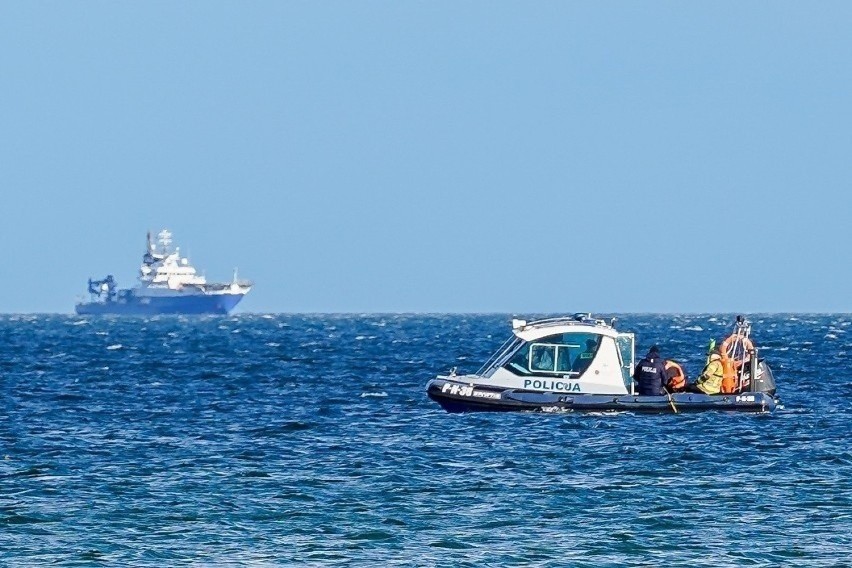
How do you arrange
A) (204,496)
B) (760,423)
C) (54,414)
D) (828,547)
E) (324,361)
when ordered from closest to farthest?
(828,547) < (204,496) < (760,423) < (54,414) < (324,361)

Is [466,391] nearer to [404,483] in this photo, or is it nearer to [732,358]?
[732,358]

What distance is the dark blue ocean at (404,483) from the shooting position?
771 inches

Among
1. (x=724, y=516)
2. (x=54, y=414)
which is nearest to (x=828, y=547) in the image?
(x=724, y=516)

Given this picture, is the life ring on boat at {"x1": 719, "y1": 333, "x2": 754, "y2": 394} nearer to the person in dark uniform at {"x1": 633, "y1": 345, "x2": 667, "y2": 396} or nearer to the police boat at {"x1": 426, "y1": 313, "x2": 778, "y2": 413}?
the police boat at {"x1": 426, "y1": 313, "x2": 778, "y2": 413}

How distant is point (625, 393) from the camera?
36000mm

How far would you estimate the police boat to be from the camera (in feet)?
117

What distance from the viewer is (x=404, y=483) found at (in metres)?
25.0

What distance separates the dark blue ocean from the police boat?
0.42 metres

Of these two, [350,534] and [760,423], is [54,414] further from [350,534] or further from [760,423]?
[350,534]

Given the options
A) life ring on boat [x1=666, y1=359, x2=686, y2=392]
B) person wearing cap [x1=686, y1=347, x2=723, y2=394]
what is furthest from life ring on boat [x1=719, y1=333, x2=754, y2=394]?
life ring on boat [x1=666, y1=359, x2=686, y2=392]

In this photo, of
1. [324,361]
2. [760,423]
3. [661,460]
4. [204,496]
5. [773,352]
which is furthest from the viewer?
[773,352]

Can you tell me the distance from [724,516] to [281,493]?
21.5 ft

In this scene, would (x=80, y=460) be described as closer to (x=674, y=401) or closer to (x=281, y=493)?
(x=281, y=493)

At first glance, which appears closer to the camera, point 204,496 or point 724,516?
point 724,516
